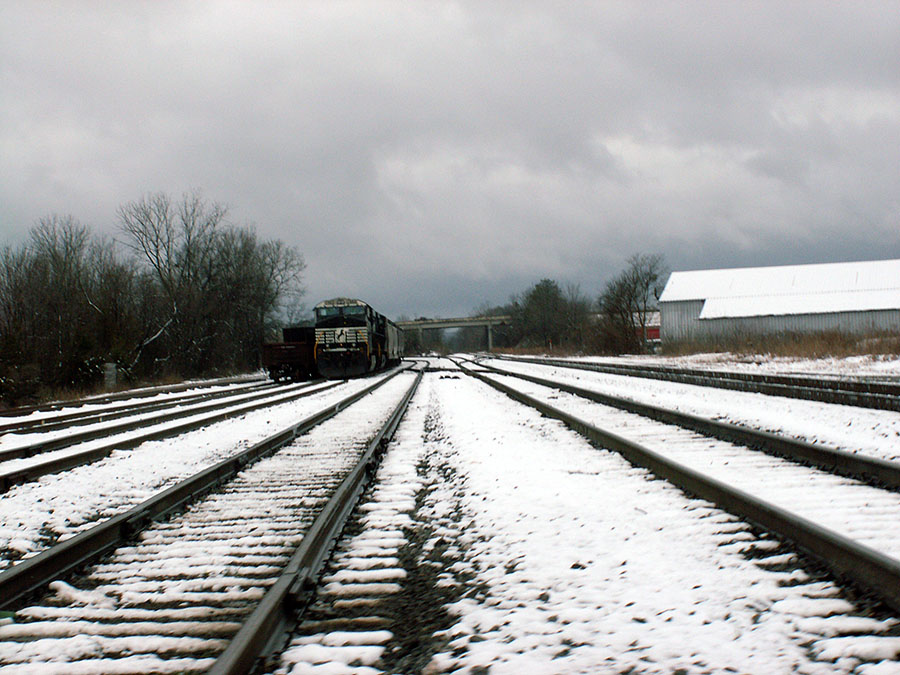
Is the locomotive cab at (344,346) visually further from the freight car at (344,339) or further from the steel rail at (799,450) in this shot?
the steel rail at (799,450)

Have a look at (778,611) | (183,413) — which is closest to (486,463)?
(778,611)

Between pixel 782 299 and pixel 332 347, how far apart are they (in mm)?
40217

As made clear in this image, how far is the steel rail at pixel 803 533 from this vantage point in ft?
9.10

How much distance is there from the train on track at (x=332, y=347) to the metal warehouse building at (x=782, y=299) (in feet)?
86.5

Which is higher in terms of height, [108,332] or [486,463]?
[108,332]

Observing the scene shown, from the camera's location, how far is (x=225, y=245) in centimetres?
4228

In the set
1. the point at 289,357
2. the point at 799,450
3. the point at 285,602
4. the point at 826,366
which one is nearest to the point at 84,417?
the point at 285,602

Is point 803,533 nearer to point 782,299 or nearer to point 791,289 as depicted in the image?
point 782,299

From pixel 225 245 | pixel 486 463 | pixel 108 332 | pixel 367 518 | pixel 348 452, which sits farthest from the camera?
pixel 225 245

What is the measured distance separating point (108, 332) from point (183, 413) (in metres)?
17.2

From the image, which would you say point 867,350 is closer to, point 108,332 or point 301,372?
point 301,372

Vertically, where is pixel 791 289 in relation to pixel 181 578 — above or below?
above

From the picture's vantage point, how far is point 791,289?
175 ft

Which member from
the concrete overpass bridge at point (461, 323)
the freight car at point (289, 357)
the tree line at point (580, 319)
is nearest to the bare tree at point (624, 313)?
the tree line at point (580, 319)
